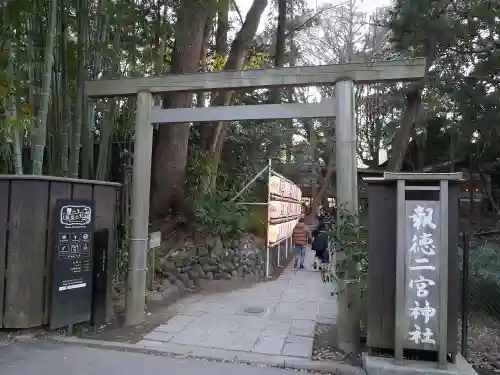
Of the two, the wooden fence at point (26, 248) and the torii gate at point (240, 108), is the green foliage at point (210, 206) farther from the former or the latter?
the wooden fence at point (26, 248)

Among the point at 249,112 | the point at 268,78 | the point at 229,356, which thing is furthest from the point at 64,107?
the point at 229,356

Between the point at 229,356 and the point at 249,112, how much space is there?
2908 millimetres

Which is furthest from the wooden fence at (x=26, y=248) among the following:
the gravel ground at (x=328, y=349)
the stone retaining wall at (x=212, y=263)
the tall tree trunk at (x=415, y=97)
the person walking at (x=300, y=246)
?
the tall tree trunk at (x=415, y=97)

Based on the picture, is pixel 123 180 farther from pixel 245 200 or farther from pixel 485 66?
pixel 485 66

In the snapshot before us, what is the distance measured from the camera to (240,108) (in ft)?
17.9

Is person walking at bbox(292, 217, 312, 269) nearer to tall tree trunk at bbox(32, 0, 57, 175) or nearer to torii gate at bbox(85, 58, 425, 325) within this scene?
torii gate at bbox(85, 58, 425, 325)

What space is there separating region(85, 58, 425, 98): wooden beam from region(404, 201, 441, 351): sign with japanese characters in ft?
5.44

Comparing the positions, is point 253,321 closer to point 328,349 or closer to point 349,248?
point 328,349

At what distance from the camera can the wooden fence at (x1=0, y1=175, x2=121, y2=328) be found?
16.0 feet

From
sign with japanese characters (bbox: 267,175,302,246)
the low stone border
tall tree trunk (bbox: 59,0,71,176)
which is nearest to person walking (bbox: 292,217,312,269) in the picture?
sign with japanese characters (bbox: 267,175,302,246)

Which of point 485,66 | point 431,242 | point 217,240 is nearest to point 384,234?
point 431,242

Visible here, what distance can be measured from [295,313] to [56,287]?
3.46m

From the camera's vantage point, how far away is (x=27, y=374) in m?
3.98

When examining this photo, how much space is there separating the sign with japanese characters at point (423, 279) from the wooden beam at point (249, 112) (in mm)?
1737
